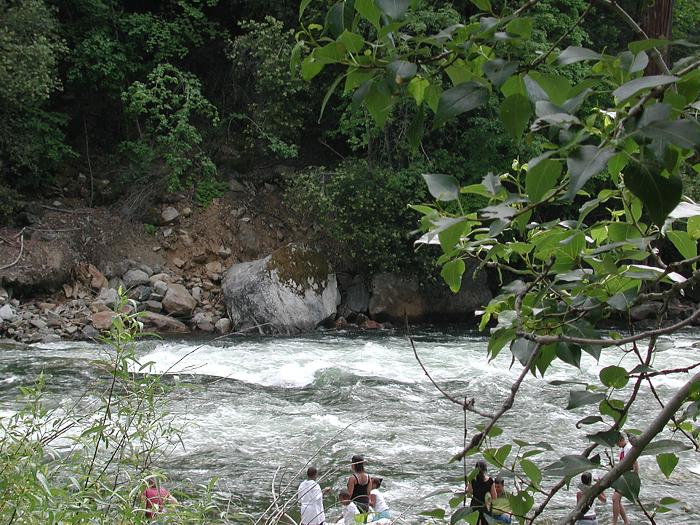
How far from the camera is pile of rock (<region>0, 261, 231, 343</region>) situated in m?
13.3

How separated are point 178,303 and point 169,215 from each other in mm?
3482

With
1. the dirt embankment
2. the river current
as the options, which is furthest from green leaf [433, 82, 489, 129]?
the dirt embankment

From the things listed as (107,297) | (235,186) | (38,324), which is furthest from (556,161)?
(235,186)

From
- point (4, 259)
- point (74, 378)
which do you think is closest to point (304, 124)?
point (4, 259)

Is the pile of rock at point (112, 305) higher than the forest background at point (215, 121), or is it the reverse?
the forest background at point (215, 121)

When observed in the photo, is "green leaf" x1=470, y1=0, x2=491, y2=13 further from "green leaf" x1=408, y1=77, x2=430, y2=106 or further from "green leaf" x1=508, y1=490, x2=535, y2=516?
"green leaf" x1=508, y1=490, x2=535, y2=516

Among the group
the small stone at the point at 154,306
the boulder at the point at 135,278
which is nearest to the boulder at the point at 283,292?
the small stone at the point at 154,306

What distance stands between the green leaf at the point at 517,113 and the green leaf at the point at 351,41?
25 cm

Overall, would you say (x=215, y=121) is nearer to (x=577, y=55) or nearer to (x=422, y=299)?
(x=422, y=299)

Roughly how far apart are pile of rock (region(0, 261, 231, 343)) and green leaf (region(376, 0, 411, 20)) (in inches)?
487

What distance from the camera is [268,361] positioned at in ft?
38.0

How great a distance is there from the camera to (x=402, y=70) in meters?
1.16

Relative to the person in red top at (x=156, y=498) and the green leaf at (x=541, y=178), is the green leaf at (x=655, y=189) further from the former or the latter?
the person in red top at (x=156, y=498)

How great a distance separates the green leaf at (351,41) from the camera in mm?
1184
